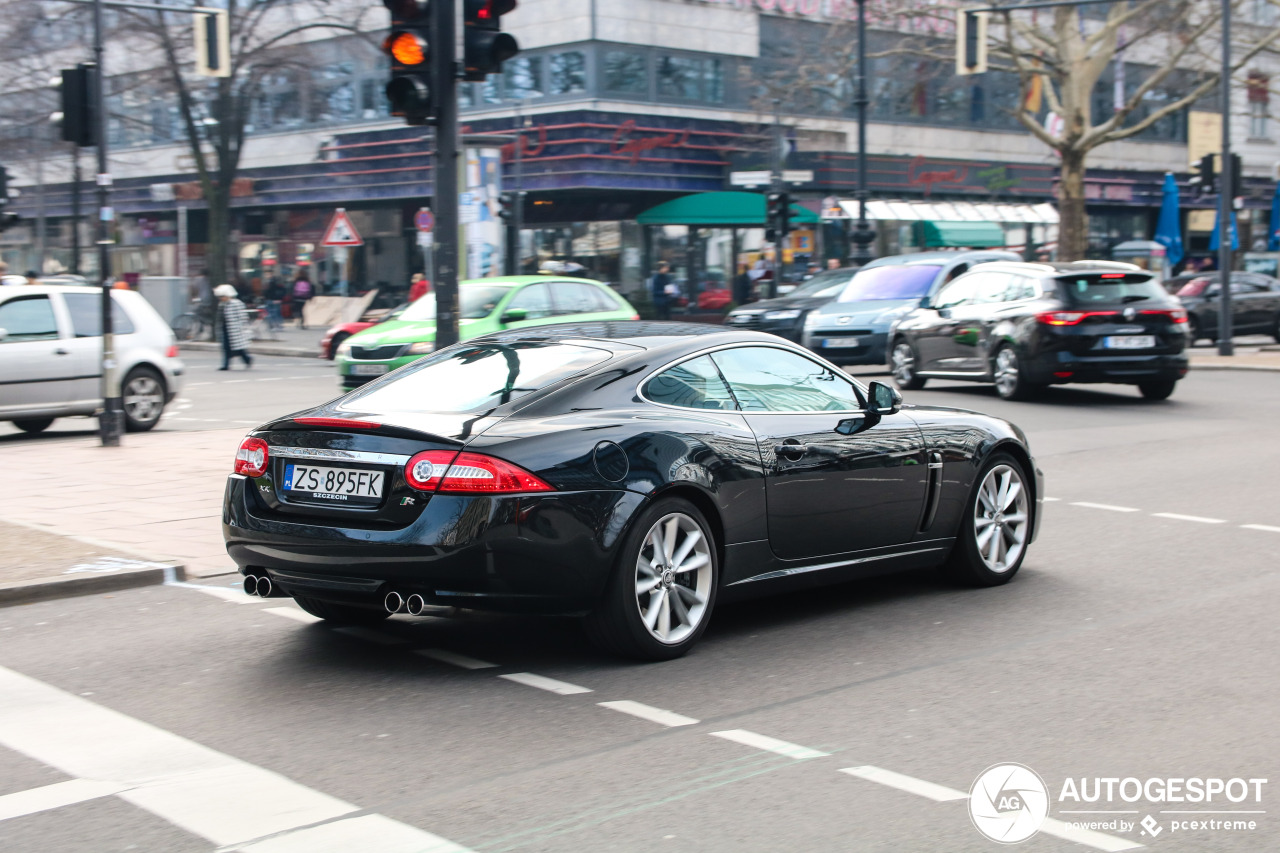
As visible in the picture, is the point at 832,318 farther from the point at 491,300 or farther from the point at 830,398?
the point at 830,398

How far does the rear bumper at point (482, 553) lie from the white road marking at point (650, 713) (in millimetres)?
453

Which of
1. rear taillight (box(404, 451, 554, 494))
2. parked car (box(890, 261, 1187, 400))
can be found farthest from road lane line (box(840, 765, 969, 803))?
parked car (box(890, 261, 1187, 400))

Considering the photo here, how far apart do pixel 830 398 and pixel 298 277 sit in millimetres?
42922

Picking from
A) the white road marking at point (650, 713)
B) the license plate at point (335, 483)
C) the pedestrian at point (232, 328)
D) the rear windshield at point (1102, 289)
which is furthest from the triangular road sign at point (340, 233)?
the white road marking at point (650, 713)

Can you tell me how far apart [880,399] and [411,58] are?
4.21 meters

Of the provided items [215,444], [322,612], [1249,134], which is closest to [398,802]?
[322,612]

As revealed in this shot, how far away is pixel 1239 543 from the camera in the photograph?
28.6 feet

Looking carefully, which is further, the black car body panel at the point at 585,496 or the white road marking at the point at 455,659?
the white road marking at the point at 455,659

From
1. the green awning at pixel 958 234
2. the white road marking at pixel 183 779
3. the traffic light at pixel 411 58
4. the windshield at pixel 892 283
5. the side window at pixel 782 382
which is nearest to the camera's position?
the white road marking at pixel 183 779

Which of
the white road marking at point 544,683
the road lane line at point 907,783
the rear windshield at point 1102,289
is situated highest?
the rear windshield at point 1102,289

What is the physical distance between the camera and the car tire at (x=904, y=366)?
65.3ft

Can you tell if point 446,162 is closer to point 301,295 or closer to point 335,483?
point 335,483

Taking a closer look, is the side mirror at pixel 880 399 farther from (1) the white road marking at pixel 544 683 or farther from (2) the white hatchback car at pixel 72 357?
(2) the white hatchback car at pixel 72 357

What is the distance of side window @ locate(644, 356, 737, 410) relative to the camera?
245 inches
